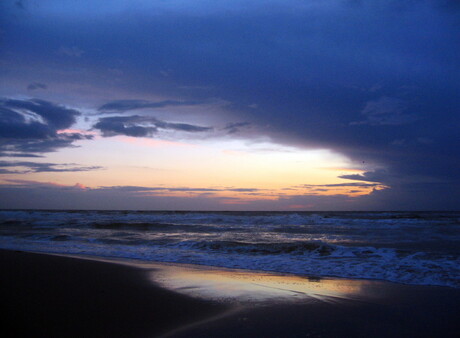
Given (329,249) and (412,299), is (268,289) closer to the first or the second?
(412,299)

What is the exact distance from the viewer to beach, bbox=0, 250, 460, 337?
4184mm

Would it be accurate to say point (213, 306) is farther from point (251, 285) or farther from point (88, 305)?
point (88, 305)

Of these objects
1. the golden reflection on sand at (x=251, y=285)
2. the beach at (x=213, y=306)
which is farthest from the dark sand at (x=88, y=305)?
the golden reflection on sand at (x=251, y=285)

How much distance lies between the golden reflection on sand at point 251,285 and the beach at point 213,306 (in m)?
0.02

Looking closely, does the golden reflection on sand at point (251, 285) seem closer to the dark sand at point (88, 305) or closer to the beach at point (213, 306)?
the beach at point (213, 306)

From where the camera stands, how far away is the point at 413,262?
Answer: 9.88 metres

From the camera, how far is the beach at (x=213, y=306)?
418cm

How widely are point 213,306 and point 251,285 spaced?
5.73 feet

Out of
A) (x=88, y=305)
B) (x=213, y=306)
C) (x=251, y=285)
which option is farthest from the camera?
(x=251, y=285)

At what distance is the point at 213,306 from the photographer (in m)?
5.28

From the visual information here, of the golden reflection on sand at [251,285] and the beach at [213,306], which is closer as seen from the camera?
the beach at [213,306]

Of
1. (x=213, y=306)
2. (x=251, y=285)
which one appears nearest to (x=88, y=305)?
(x=213, y=306)

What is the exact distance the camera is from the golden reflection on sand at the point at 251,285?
588 centimetres

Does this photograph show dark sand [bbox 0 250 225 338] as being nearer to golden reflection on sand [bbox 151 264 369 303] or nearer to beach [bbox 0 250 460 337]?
beach [bbox 0 250 460 337]
